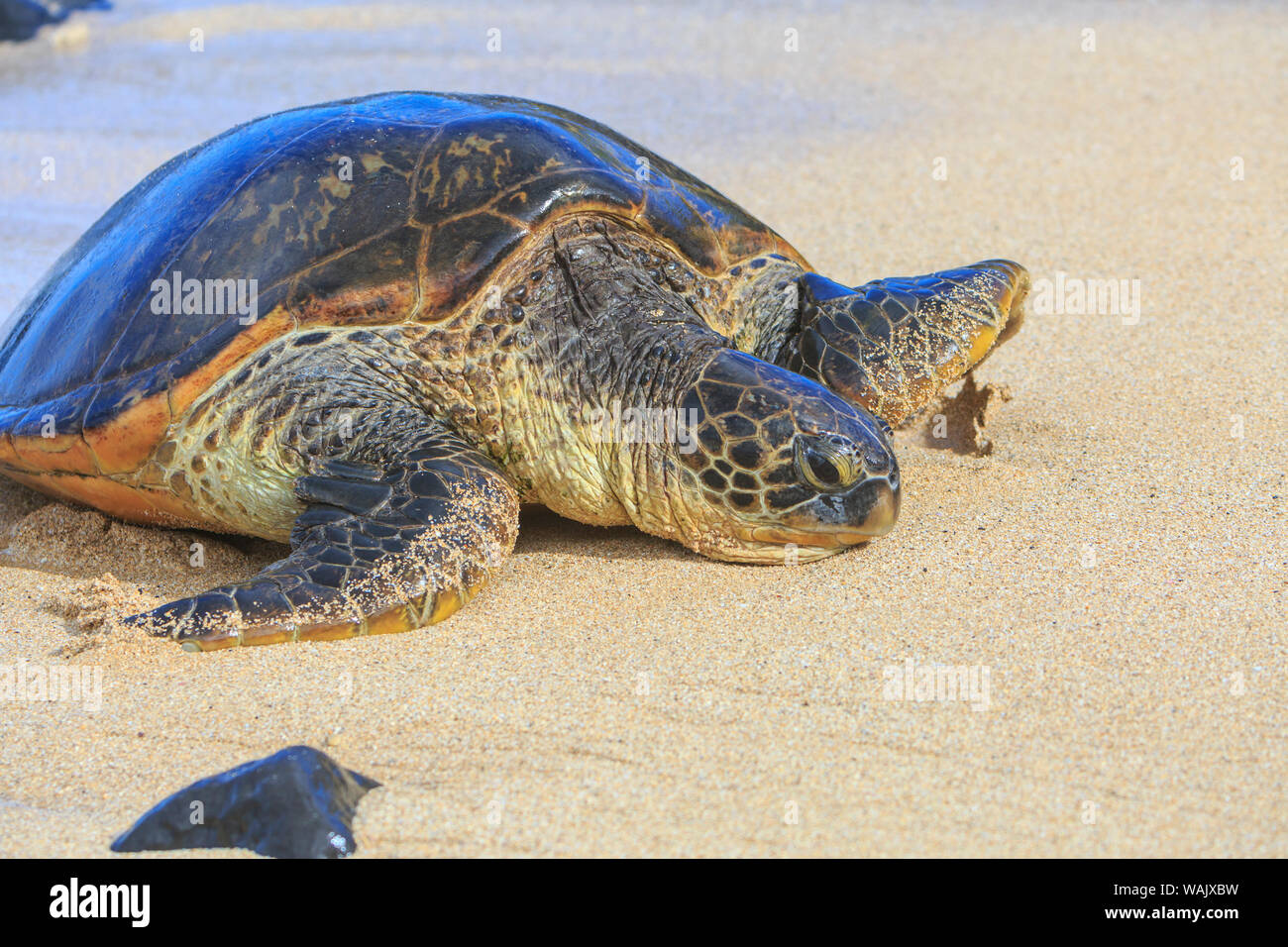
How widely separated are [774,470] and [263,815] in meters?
1.58

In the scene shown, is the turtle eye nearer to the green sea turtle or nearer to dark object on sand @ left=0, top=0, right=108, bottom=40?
the green sea turtle

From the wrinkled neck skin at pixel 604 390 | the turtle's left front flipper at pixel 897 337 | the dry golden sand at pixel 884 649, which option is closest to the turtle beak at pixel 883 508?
the dry golden sand at pixel 884 649

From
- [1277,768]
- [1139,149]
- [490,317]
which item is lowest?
[1277,768]

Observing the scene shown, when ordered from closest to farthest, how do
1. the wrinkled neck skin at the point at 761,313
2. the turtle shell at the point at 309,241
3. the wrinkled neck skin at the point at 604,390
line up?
the wrinkled neck skin at the point at 604,390 < the turtle shell at the point at 309,241 < the wrinkled neck skin at the point at 761,313

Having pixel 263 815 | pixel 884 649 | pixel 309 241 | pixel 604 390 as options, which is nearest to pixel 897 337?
pixel 604 390

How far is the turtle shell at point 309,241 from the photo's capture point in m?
3.51

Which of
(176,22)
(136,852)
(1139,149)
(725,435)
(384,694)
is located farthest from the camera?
(176,22)

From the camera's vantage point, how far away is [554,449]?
3535mm

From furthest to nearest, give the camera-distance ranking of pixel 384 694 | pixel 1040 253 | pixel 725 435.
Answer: pixel 1040 253 < pixel 725 435 < pixel 384 694

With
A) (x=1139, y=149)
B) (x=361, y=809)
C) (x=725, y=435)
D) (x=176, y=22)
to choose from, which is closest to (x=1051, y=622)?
(x=725, y=435)

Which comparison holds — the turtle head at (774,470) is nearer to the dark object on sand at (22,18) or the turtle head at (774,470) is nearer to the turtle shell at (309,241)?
the turtle shell at (309,241)

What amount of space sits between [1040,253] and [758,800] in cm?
420

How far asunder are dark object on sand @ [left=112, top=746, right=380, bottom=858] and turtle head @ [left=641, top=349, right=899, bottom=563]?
4.52ft

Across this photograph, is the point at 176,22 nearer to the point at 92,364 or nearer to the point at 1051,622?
the point at 92,364
